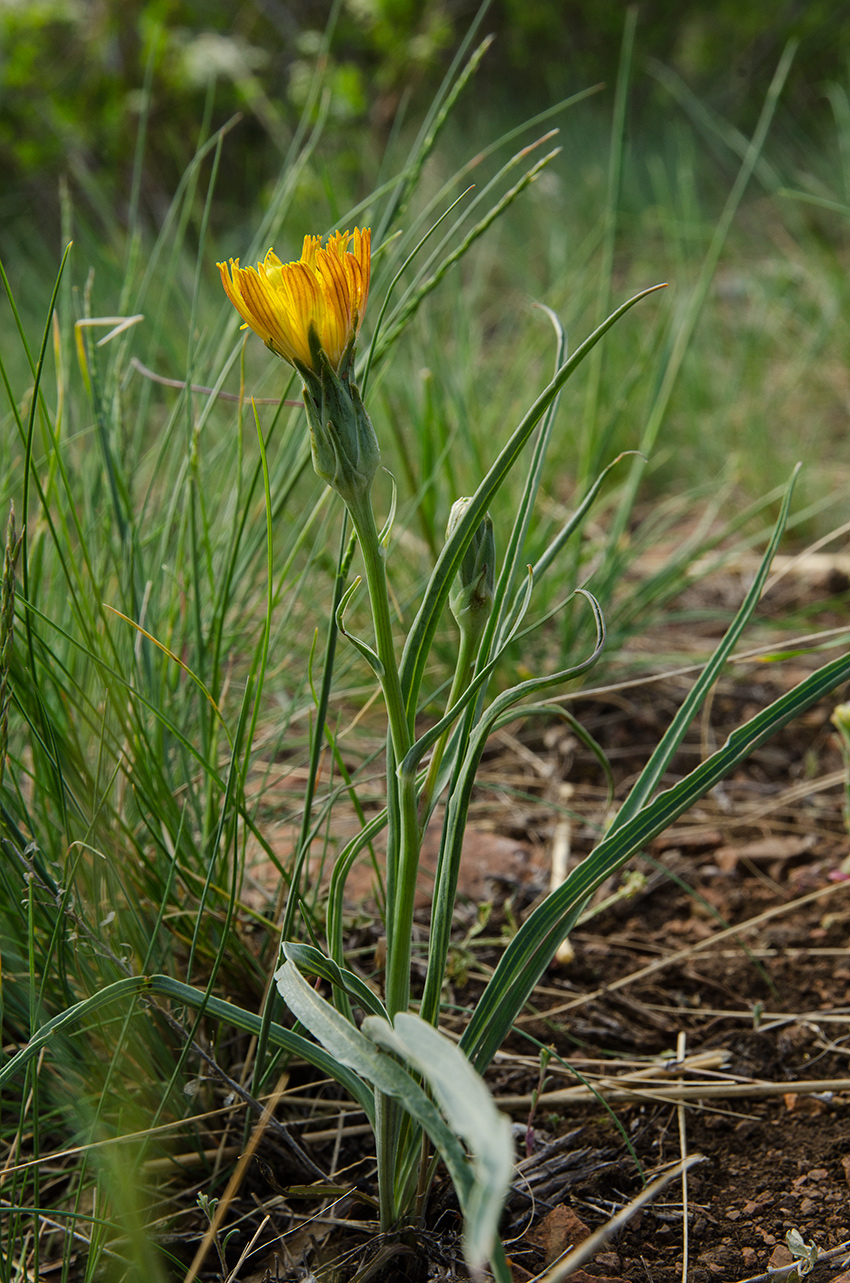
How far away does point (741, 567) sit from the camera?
1511 millimetres

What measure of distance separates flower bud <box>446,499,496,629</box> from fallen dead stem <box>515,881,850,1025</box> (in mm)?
376

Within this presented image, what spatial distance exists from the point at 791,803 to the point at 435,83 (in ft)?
14.0

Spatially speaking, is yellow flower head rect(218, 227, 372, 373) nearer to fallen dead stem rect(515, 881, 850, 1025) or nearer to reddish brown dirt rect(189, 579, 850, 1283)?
reddish brown dirt rect(189, 579, 850, 1283)

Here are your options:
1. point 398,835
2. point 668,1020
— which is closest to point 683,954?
point 668,1020

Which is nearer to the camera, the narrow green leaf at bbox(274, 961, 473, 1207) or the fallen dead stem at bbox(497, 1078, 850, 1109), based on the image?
the narrow green leaf at bbox(274, 961, 473, 1207)

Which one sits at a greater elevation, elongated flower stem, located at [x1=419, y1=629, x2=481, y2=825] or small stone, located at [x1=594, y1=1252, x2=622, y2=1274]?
elongated flower stem, located at [x1=419, y1=629, x2=481, y2=825]

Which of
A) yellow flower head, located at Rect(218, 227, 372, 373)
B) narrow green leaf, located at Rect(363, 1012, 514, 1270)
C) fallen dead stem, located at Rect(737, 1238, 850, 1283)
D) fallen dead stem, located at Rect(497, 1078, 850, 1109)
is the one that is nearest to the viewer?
narrow green leaf, located at Rect(363, 1012, 514, 1270)

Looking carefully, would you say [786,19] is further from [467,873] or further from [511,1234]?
[511,1234]

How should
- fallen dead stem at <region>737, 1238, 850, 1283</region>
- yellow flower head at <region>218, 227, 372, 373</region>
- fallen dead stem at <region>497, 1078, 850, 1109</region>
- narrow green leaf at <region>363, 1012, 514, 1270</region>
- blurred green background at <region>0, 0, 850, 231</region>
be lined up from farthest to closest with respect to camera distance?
blurred green background at <region>0, 0, 850, 231</region> < fallen dead stem at <region>497, 1078, 850, 1109</region> < fallen dead stem at <region>737, 1238, 850, 1283</region> < yellow flower head at <region>218, 227, 372, 373</region> < narrow green leaf at <region>363, 1012, 514, 1270</region>

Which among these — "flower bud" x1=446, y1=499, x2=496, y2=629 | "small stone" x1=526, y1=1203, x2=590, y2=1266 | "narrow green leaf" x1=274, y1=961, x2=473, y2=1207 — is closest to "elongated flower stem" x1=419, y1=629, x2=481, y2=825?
"flower bud" x1=446, y1=499, x2=496, y2=629

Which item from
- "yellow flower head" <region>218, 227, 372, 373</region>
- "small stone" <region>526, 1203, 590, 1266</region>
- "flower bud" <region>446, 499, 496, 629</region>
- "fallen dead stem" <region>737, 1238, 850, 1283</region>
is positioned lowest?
"small stone" <region>526, 1203, 590, 1266</region>

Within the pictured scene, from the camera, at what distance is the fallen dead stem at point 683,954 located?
2.43ft

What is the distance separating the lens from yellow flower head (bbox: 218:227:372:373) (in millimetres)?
393

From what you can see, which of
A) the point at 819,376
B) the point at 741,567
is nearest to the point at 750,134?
the point at 819,376
